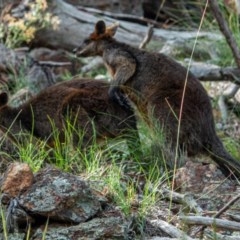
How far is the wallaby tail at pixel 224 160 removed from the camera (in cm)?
715

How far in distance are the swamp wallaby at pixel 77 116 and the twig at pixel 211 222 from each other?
210 centimetres

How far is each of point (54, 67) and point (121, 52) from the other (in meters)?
3.84

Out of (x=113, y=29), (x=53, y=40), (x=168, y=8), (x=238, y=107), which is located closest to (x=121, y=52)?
(x=113, y=29)

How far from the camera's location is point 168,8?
1357cm

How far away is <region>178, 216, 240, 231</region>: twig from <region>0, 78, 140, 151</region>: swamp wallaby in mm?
2097

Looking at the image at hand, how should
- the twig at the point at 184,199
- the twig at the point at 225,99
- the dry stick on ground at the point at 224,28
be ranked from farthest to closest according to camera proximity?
the twig at the point at 225,99
the dry stick on ground at the point at 224,28
the twig at the point at 184,199

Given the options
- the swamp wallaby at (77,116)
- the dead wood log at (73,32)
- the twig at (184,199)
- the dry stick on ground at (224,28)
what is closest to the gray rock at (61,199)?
the twig at (184,199)

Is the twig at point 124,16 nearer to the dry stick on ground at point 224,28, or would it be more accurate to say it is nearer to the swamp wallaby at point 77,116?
the swamp wallaby at point 77,116

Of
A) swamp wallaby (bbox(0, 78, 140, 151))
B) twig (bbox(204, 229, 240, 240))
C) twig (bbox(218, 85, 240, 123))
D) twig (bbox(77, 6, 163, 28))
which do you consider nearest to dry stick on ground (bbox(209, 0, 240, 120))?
swamp wallaby (bbox(0, 78, 140, 151))

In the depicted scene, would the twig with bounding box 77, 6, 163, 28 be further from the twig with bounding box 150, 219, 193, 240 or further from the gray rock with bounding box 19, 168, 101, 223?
the twig with bounding box 150, 219, 193, 240

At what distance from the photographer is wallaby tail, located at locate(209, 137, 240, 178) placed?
23.5 ft

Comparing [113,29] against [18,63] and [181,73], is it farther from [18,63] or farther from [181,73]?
[18,63]

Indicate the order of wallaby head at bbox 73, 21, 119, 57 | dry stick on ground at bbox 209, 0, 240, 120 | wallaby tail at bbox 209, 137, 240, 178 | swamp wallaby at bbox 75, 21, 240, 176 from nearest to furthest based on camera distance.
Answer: wallaby tail at bbox 209, 137, 240, 178
swamp wallaby at bbox 75, 21, 240, 176
dry stick on ground at bbox 209, 0, 240, 120
wallaby head at bbox 73, 21, 119, 57

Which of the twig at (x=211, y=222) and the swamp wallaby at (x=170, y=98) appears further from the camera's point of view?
the swamp wallaby at (x=170, y=98)
